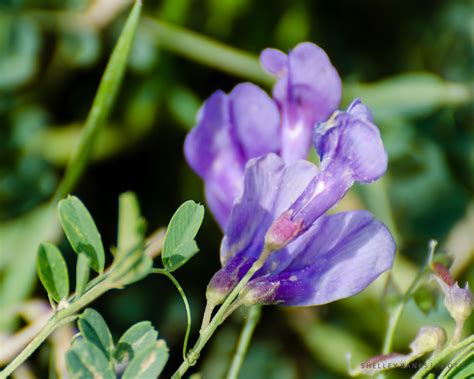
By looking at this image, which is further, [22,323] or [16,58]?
[16,58]

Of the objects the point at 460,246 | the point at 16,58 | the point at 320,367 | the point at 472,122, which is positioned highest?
the point at 16,58

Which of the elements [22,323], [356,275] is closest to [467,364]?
[356,275]

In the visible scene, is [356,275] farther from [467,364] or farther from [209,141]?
[209,141]

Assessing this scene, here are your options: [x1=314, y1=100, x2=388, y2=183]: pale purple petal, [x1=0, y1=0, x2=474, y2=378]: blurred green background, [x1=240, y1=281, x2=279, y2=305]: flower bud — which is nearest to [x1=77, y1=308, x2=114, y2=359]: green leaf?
[x1=240, y1=281, x2=279, y2=305]: flower bud

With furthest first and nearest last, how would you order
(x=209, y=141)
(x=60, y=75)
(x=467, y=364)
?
(x=60, y=75) → (x=209, y=141) → (x=467, y=364)

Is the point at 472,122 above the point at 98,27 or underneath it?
underneath

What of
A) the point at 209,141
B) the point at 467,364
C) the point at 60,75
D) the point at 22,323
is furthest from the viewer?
→ the point at 60,75
